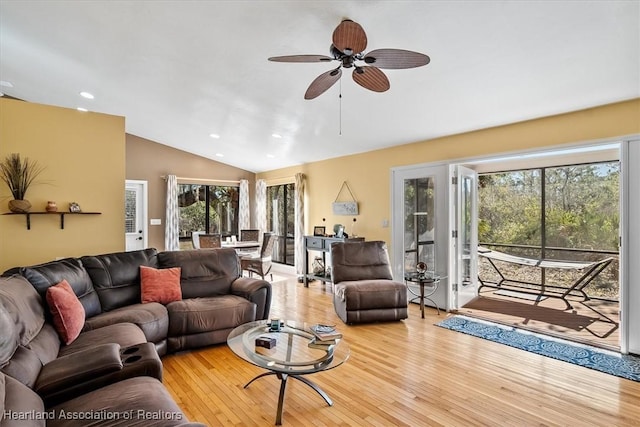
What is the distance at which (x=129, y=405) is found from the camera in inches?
62.1

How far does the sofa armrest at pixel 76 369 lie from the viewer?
170cm

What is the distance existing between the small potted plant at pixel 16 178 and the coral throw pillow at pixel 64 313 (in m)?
1.73

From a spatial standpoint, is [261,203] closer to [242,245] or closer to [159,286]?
[242,245]

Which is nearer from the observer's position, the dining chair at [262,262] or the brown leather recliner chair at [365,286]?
the brown leather recliner chair at [365,286]

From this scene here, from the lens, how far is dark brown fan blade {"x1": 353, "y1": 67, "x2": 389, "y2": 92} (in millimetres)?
2359

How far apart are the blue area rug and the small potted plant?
4979mm

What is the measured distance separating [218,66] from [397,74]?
182cm

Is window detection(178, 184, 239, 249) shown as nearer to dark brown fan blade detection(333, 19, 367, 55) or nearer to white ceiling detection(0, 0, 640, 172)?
white ceiling detection(0, 0, 640, 172)

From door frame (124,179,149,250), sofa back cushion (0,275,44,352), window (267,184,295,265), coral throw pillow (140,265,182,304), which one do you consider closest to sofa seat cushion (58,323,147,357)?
sofa back cushion (0,275,44,352)

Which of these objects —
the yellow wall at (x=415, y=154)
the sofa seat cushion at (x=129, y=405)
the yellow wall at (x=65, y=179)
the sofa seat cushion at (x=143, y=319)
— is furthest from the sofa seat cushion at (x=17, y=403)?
the yellow wall at (x=415, y=154)

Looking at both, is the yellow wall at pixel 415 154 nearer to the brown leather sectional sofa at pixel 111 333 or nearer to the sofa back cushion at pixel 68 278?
the brown leather sectional sofa at pixel 111 333

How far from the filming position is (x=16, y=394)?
1422 mm

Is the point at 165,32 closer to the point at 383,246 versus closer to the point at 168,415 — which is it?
the point at 168,415

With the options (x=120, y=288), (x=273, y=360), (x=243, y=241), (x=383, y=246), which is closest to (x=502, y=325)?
(x=383, y=246)
